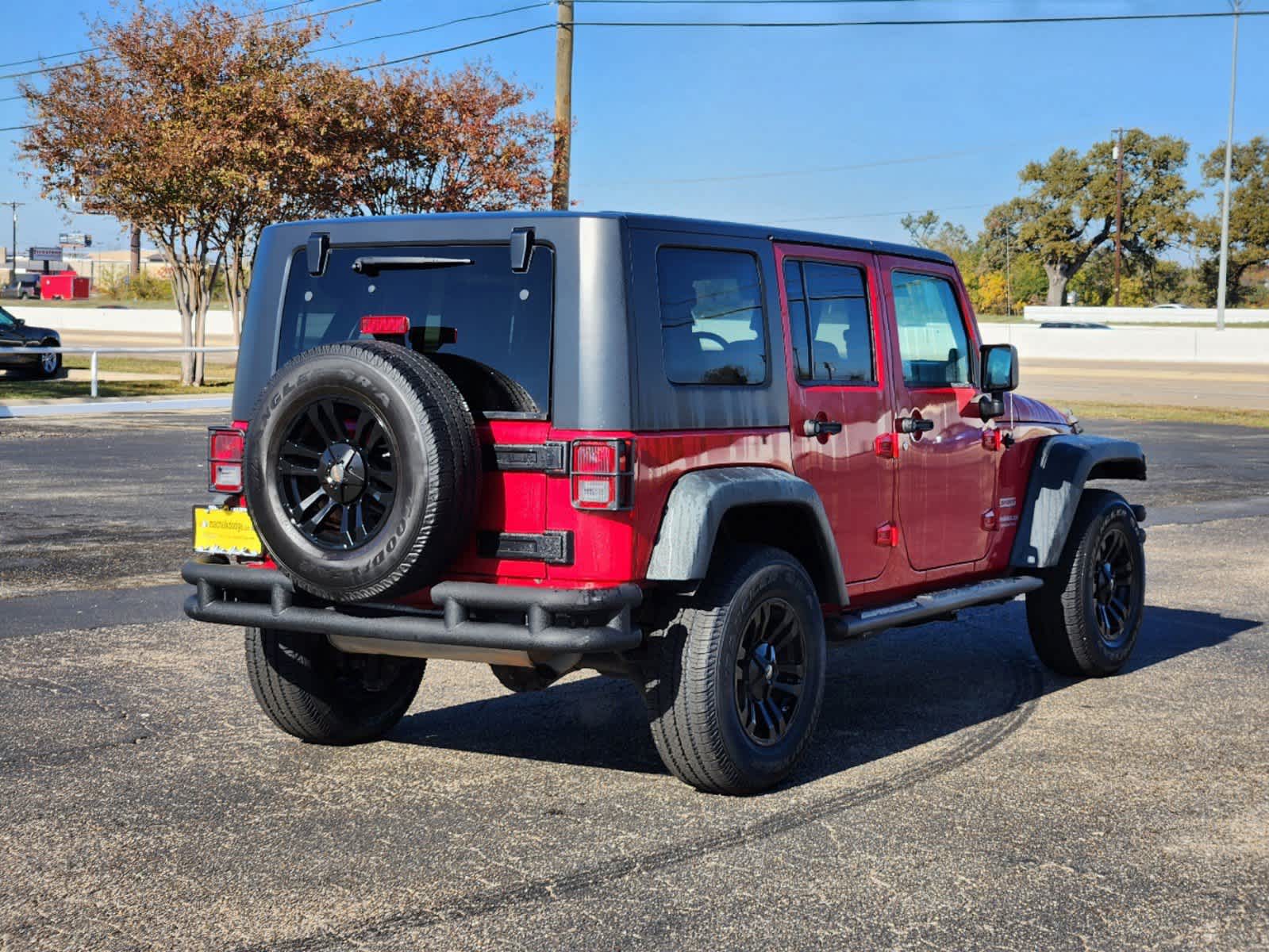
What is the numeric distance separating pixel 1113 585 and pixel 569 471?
3.81 meters

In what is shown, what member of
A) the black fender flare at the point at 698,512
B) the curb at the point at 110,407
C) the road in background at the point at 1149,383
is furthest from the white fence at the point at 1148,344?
the black fender flare at the point at 698,512

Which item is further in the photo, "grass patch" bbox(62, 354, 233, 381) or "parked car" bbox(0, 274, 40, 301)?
"parked car" bbox(0, 274, 40, 301)

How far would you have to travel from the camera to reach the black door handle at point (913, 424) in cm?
645

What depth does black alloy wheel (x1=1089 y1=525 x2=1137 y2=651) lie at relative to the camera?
7676 mm

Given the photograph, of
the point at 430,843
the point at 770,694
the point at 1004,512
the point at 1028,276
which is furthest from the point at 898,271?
the point at 1028,276

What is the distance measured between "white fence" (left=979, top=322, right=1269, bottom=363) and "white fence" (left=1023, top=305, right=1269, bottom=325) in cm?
2582

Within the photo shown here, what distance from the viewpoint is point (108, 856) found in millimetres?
4789

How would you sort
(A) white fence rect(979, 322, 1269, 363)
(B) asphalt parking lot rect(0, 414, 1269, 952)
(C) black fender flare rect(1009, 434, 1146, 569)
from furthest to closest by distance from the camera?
(A) white fence rect(979, 322, 1269, 363), (C) black fender flare rect(1009, 434, 1146, 569), (B) asphalt parking lot rect(0, 414, 1269, 952)

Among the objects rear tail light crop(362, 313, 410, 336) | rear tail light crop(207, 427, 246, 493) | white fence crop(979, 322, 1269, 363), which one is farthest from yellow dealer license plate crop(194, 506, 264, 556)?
white fence crop(979, 322, 1269, 363)

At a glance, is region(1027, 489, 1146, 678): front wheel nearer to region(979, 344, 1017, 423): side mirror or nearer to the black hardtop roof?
region(979, 344, 1017, 423): side mirror

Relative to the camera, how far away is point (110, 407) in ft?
85.9

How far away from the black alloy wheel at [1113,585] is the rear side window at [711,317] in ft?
8.76

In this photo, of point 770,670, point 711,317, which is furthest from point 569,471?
point 770,670

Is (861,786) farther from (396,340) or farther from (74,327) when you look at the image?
(74,327)
